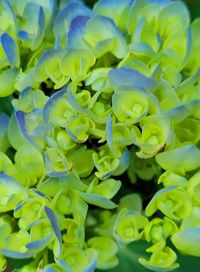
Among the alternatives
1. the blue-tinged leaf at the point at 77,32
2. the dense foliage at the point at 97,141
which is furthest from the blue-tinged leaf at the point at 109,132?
the blue-tinged leaf at the point at 77,32

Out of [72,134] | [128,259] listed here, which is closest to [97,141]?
[72,134]

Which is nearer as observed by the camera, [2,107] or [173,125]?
[173,125]

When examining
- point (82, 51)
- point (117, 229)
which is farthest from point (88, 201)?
point (82, 51)

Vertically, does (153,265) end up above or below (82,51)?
below

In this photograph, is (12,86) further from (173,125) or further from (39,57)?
(173,125)

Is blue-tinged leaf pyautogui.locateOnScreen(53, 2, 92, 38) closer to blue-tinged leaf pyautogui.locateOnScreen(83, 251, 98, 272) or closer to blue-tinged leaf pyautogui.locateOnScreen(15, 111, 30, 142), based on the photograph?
blue-tinged leaf pyautogui.locateOnScreen(15, 111, 30, 142)

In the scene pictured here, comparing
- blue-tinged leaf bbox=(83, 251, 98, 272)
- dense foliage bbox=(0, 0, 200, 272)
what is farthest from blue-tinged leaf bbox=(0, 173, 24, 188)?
blue-tinged leaf bbox=(83, 251, 98, 272)
